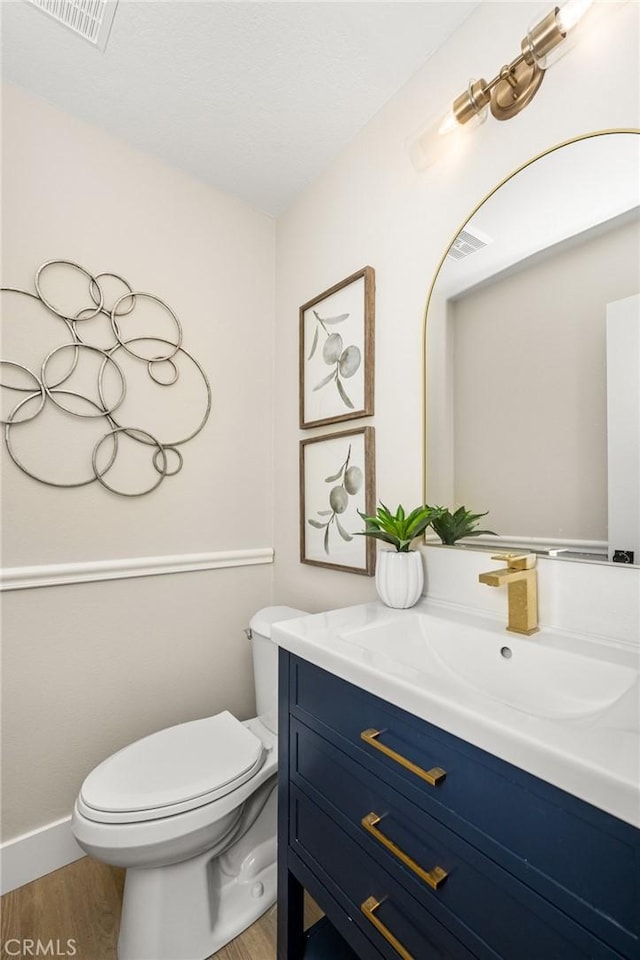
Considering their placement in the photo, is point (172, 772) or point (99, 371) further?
point (99, 371)

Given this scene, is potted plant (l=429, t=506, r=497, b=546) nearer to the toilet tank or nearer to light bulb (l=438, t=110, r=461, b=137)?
the toilet tank

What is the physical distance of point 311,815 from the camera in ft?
3.27

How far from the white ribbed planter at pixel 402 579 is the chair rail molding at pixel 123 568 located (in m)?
0.84

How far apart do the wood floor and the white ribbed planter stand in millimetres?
972

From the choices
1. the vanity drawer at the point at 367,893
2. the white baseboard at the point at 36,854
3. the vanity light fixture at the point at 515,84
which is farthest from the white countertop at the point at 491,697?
the vanity light fixture at the point at 515,84

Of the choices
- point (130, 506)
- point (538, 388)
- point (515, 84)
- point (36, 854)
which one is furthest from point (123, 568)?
point (515, 84)

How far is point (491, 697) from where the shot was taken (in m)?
0.85

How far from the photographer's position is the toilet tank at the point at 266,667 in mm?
1528

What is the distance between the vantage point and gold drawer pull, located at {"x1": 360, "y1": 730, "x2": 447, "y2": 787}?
0.70 meters

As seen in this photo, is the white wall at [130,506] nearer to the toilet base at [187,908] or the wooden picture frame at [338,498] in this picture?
the wooden picture frame at [338,498]

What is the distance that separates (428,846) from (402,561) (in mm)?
633

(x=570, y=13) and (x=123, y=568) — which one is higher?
(x=570, y=13)

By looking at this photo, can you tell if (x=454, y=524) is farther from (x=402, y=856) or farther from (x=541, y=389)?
(x=402, y=856)

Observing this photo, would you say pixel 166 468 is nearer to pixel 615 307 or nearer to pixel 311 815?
pixel 311 815
